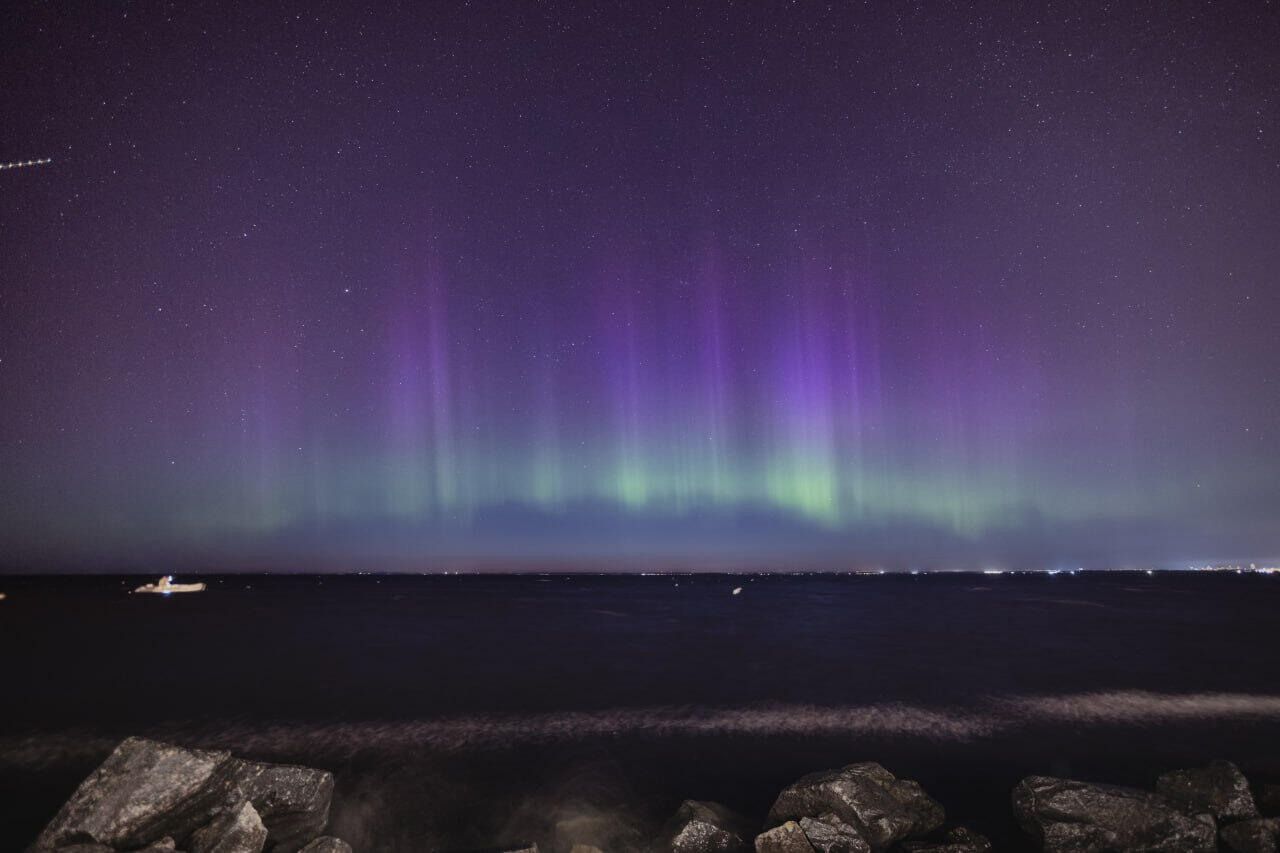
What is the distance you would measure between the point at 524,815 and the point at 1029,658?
2721cm

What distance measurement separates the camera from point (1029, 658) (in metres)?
29.0

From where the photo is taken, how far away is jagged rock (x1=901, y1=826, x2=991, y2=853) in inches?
320

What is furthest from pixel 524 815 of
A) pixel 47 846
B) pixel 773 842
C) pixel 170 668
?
pixel 170 668

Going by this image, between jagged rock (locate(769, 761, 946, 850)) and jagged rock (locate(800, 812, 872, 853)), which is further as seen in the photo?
jagged rock (locate(769, 761, 946, 850))

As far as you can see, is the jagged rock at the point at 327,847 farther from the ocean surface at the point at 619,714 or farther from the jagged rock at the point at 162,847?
the ocean surface at the point at 619,714

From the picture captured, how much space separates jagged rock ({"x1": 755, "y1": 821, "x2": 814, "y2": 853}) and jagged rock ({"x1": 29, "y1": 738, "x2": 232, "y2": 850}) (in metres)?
7.01

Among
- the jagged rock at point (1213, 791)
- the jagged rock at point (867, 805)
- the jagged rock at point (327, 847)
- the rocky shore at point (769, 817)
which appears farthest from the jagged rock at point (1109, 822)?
the jagged rock at point (327, 847)

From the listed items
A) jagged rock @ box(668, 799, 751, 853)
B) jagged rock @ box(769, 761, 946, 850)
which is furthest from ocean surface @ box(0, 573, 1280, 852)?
jagged rock @ box(769, 761, 946, 850)

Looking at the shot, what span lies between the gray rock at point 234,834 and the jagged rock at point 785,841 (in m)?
6.18

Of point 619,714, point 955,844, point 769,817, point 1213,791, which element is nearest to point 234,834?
point 769,817

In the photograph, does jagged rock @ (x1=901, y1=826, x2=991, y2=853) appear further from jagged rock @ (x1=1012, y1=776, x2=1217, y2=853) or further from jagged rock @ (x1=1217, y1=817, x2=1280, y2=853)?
jagged rock @ (x1=1217, y1=817, x2=1280, y2=853)

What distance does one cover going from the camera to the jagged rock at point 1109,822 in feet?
26.6

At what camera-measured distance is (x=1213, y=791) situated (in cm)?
891

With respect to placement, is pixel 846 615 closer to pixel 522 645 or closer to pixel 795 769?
pixel 522 645
